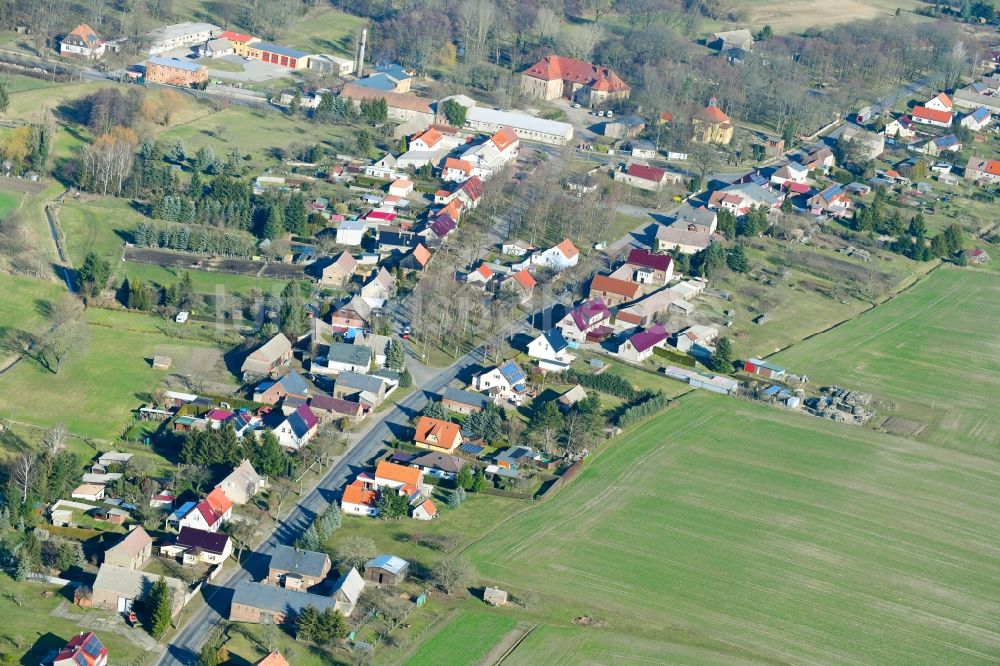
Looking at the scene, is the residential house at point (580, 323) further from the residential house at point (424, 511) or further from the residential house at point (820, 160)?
the residential house at point (820, 160)

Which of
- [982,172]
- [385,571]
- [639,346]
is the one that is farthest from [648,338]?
[982,172]

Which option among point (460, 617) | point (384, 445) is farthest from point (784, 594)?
point (384, 445)

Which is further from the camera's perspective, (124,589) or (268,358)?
(268,358)

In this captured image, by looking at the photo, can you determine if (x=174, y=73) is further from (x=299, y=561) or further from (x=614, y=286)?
(x=299, y=561)

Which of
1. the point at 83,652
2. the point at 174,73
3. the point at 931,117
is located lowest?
the point at 83,652

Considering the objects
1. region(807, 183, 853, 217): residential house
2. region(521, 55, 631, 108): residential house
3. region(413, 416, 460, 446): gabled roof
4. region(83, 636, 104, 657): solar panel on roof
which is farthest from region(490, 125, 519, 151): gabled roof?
region(83, 636, 104, 657): solar panel on roof

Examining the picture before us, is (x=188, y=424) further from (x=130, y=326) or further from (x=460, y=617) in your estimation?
(x=460, y=617)
